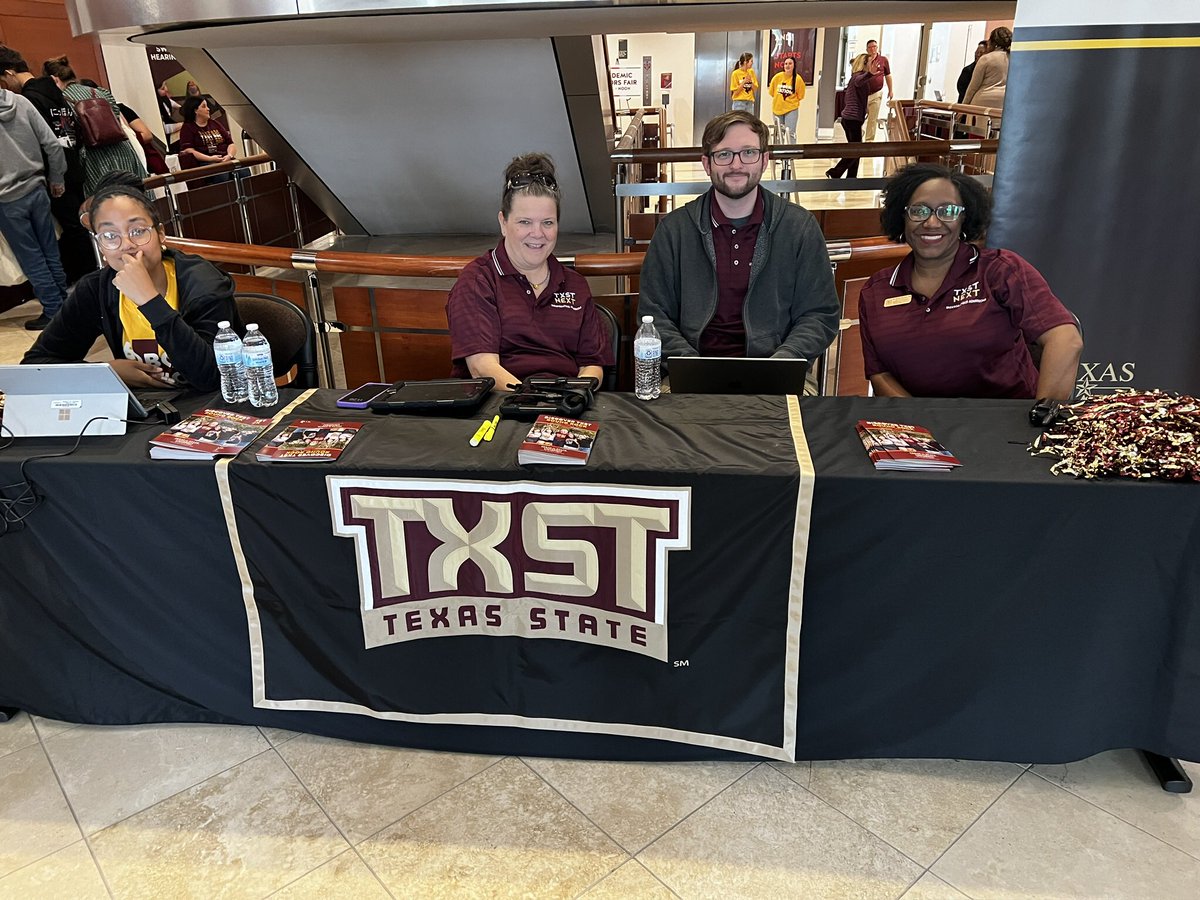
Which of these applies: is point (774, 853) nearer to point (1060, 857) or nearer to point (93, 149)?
point (1060, 857)

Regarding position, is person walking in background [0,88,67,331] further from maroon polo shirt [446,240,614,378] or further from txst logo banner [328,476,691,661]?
txst logo banner [328,476,691,661]

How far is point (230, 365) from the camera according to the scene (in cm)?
201

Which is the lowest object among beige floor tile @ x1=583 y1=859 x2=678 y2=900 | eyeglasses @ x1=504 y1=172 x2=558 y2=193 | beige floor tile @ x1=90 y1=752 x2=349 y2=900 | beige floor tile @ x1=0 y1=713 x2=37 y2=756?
beige floor tile @ x1=583 y1=859 x2=678 y2=900

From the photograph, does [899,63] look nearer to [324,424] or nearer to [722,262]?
[722,262]

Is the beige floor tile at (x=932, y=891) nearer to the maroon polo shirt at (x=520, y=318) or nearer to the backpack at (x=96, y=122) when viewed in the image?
the maroon polo shirt at (x=520, y=318)

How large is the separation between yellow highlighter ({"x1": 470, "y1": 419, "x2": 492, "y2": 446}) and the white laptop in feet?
2.65

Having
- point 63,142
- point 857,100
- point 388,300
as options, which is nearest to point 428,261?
point 388,300

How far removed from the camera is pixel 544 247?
2252mm

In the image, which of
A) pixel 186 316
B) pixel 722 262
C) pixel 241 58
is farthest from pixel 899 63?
pixel 186 316

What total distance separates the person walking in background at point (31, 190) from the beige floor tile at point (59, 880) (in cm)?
430

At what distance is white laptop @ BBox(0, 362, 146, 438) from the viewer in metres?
1.83

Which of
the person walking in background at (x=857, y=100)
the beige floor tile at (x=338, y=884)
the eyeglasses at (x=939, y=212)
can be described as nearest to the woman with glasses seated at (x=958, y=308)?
the eyeglasses at (x=939, y=212)

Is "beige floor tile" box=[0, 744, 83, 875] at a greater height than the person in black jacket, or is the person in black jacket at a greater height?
the person in black jacket

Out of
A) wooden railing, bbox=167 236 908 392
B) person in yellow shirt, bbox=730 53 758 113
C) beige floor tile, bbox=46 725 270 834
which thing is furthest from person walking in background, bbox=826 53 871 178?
beige floor tile, bbox=46 725 270 834
